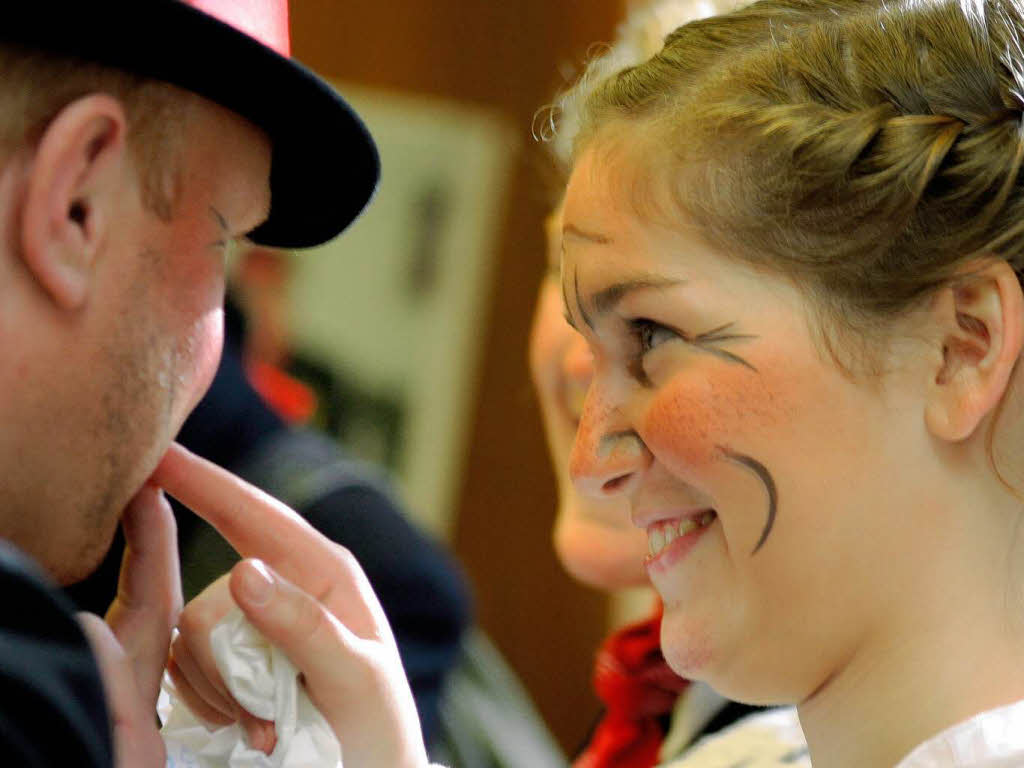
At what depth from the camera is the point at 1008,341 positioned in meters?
0.87

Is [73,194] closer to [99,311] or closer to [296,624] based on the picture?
[99,311]

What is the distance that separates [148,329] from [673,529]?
1.21ft

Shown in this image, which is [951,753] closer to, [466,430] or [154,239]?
[154,239]

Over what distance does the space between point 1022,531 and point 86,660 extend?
569 mm

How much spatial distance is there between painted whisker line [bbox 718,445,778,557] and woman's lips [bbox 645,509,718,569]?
0.05 meters

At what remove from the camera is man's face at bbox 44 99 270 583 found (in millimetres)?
896

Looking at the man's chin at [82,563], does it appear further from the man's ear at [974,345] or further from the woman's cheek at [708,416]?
the man's ear at [974,345]


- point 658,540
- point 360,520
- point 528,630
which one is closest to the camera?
point 658,540

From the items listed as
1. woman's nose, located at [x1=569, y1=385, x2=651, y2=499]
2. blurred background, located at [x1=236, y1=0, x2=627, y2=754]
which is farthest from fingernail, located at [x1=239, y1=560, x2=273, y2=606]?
blurred background, located at [x1=236, y1=0, x2=627, y2=754]

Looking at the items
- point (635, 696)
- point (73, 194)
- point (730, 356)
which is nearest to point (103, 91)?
point (73, 194)

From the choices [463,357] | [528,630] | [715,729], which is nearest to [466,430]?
[463,357]

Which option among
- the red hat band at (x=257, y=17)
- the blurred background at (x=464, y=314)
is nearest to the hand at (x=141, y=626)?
the red hat band at (x=257, y=17)

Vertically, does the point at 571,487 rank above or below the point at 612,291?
below

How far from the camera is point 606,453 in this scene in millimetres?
978
